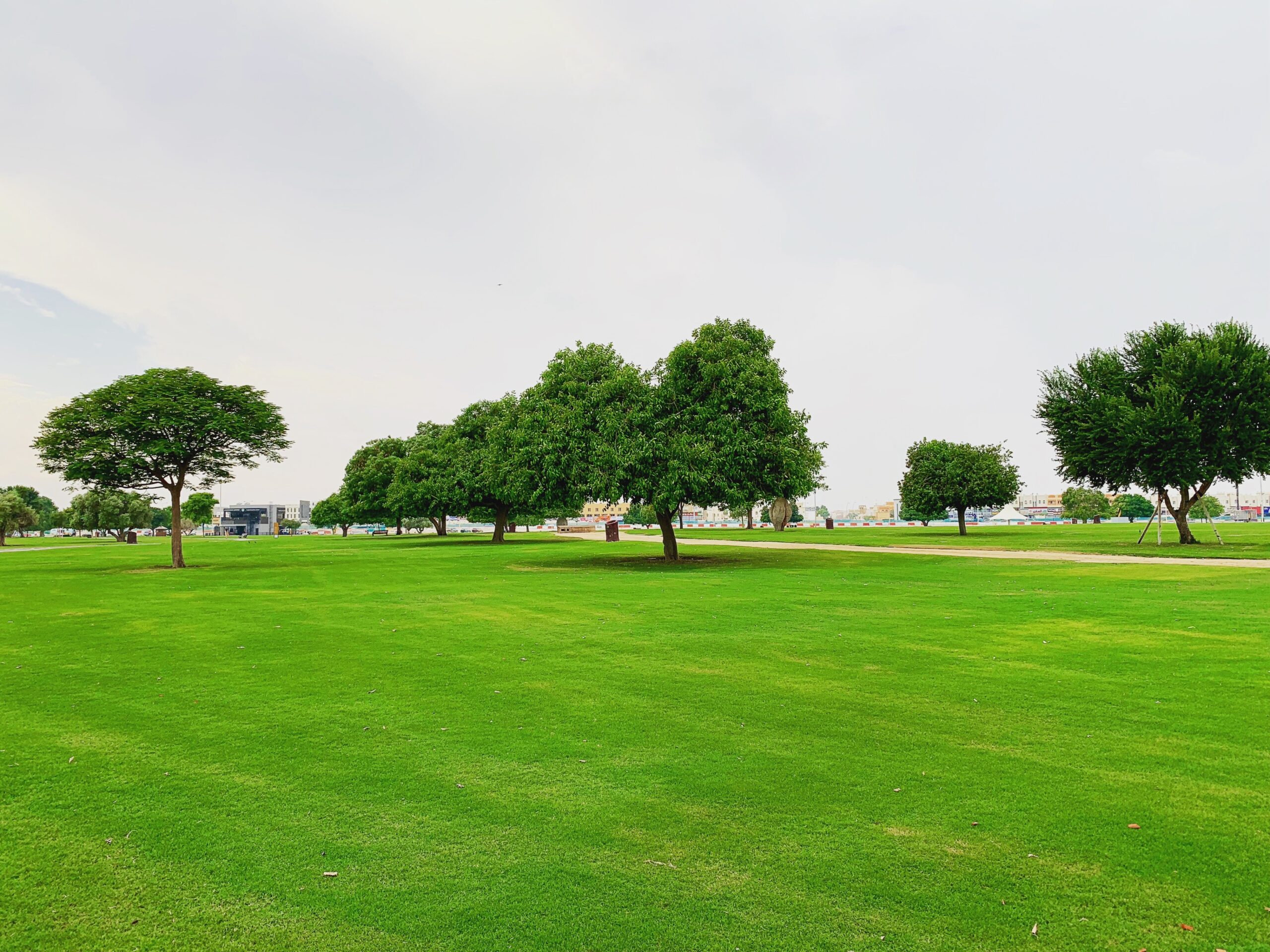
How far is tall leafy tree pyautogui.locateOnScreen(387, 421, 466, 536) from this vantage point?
2162 inches

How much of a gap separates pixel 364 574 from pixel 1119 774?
26.2 m

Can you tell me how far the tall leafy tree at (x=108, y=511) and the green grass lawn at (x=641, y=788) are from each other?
9791cm

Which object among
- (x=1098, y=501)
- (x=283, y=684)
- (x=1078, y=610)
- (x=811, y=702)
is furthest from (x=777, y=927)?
(x=1098, y=501)

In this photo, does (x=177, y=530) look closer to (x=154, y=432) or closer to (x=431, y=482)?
(x=154, y=432)

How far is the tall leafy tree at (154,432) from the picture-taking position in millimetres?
33094

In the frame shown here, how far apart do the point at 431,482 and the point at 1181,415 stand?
49.5 metres

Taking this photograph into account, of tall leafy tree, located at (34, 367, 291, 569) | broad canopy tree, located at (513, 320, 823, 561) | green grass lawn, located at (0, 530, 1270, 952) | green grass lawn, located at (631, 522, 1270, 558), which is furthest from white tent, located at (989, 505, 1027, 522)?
green grass lawn, located at (0, 530, 1270, 952)

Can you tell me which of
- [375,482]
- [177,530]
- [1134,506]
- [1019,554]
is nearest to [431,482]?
[375,482]

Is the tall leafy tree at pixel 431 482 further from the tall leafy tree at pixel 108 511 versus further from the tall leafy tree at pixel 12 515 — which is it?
the tall leafy tree at pixel 108 511

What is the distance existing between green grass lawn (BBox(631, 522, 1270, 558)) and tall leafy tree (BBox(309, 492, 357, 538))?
3477 centimetres

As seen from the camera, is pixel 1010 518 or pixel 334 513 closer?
pixel 334 513

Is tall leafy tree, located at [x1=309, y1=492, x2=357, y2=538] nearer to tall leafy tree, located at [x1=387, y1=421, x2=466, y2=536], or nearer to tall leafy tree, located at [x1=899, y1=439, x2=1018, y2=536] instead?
tall leafy tree, located at [x1=387, y1=421, x2=466, y2=536]

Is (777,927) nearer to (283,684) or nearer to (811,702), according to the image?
(811,702)

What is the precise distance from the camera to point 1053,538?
5097 cm
